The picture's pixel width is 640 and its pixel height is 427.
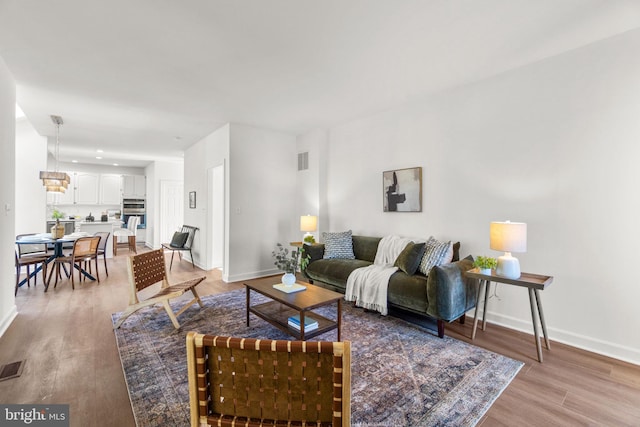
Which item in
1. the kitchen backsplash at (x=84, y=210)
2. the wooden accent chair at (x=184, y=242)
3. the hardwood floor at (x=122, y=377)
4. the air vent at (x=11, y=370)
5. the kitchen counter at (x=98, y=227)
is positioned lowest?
the hardwood floor at (x=122, y=377)

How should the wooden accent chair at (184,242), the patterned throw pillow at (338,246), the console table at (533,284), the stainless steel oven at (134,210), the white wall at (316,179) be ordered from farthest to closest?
the stainless steel oven at (134,210)
the wooden accent chair at (184,242)
the white wall at (316,179)
the patterned throw pillow at (338,246)
the console table at (533,284)

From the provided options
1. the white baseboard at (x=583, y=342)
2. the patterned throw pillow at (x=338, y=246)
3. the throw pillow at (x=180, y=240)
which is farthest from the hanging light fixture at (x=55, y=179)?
the white baseboard at (x=583, y=342)

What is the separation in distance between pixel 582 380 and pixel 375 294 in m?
1.82

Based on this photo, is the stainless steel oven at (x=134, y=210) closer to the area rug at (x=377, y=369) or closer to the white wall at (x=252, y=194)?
the white wall at (x=252, y=194)

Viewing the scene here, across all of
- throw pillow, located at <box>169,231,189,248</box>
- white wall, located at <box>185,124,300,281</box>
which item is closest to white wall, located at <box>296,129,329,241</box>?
white wall, located at <box>185,124,300,281</box>

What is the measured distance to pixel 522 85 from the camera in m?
3.07

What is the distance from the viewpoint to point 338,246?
4441 mm

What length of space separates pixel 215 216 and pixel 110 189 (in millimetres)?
5814

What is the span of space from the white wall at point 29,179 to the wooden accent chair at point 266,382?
7.31 m

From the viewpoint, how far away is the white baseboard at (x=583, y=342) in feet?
8.14

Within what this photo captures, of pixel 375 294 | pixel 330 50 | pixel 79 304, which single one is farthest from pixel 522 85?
pixel 79 304

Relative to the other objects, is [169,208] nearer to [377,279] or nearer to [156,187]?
[156,187]

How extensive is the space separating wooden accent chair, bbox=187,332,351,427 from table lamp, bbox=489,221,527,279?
Result: 7.99ft

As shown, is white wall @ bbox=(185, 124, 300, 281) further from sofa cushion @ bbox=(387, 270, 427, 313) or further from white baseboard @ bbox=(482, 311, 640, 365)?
white baseboard @ bbox=(482, 311, 640, 365)
